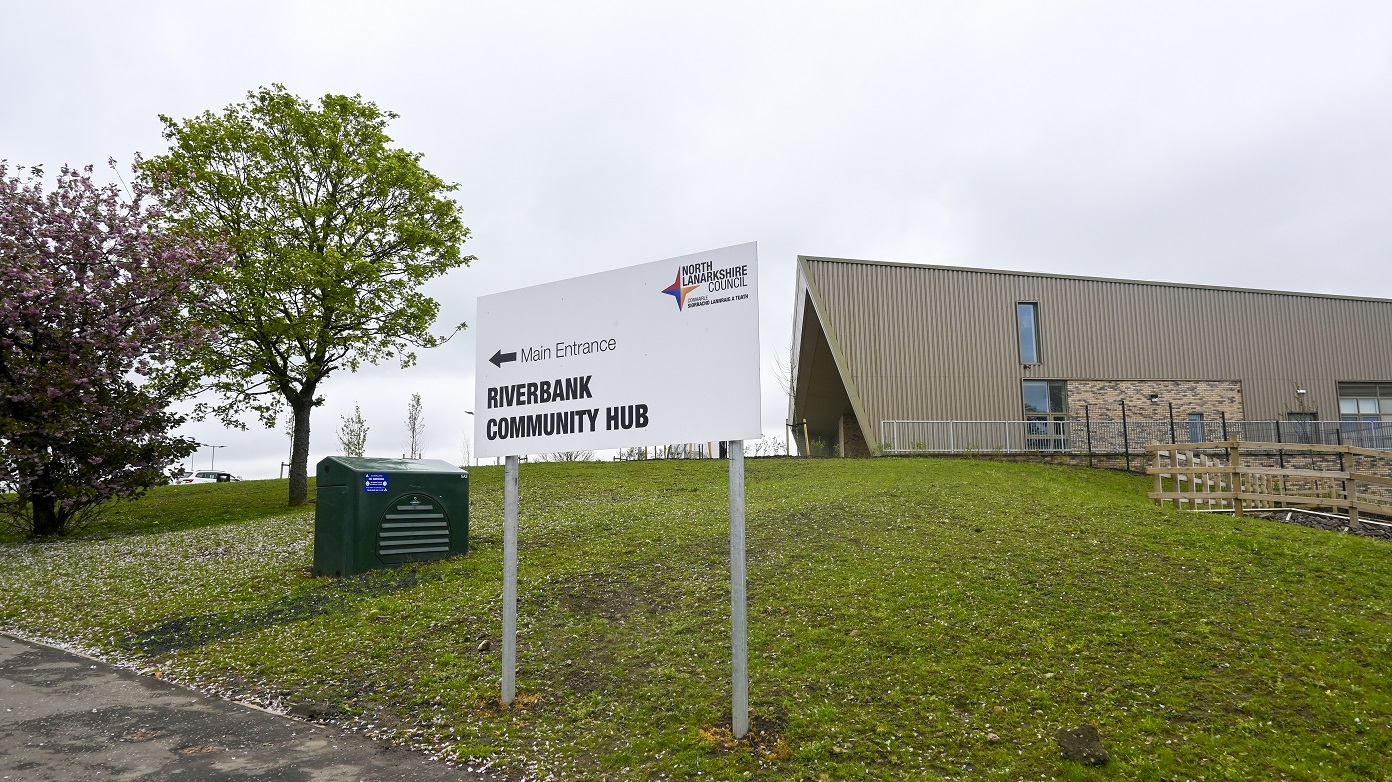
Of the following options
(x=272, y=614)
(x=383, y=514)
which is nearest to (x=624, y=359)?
(x=383, y=514)

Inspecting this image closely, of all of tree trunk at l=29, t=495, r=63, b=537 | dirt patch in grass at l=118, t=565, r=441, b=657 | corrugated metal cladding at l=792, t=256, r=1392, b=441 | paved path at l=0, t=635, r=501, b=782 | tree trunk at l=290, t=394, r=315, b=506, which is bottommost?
paved path at l=0, t=635, r=501, b=782

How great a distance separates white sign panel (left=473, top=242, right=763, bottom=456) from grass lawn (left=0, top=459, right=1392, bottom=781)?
203cm

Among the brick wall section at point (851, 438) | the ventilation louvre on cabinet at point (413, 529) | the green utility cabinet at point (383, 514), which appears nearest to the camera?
the green utility cabinet at point (383, 514)

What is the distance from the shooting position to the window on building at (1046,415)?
93.5 ft

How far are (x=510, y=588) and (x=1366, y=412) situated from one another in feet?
130

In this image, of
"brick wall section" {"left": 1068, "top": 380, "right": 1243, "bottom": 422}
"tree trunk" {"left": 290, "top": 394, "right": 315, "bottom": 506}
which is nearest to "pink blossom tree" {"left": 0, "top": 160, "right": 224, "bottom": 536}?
"tree trunk" {"left": 290, "top": 394, "right": 315, "bottom": 506}

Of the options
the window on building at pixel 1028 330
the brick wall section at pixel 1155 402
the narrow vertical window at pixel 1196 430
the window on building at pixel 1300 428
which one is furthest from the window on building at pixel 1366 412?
the window on building at pixel 1028 330

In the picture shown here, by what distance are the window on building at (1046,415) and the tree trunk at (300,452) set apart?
2409cm

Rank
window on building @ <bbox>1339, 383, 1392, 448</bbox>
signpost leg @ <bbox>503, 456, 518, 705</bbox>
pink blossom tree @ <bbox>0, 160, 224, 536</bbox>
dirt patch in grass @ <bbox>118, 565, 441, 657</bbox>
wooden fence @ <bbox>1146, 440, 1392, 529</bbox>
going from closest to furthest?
signpost leg @ <bbox>503, 456, 518, 705</bbox>, dirt patch in grass @ <bbox>118, 565, 441, 657</bbox>, wooden fence @ <bbox>1146, 440, 1392, 529</bbox>, pink blossom tree @ <bbox>0, 160, 224, 536</bbox>, window on building @ <bbox>1339, 383, 1392, 448</bbox>

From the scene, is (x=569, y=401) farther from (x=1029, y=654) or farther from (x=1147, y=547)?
(x=1147, y=547)

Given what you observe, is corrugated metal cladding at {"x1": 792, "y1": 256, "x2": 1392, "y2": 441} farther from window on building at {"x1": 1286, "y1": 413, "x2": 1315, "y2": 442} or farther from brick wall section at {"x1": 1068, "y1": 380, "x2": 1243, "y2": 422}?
window on building at {"x1": 1286, "y1": 413, "x2": 1315, "y2": 442}

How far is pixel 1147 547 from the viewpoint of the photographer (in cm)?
923

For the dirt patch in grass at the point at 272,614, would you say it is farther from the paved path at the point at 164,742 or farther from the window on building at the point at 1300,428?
the window on building at the point at 1300,428

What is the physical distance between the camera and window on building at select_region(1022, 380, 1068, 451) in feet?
93.5
